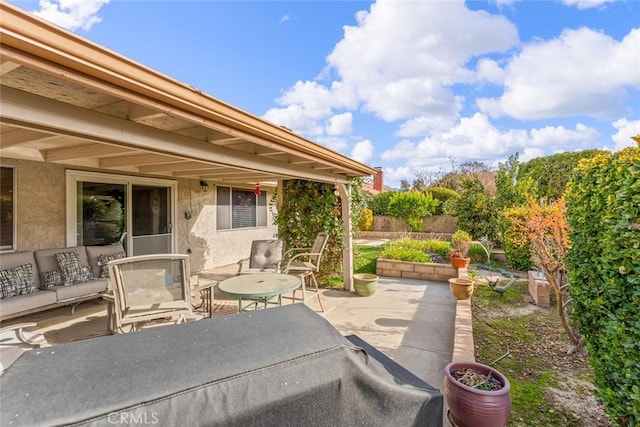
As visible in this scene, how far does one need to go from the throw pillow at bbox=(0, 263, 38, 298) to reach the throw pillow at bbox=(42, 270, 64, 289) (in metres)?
0.13

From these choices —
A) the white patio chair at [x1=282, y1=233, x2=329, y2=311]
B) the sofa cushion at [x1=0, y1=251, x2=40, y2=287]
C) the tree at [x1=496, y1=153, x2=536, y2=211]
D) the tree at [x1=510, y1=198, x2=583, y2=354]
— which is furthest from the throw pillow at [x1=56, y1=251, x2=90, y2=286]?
the tree at [x1=496, y1=153, x2=536, y2=211]

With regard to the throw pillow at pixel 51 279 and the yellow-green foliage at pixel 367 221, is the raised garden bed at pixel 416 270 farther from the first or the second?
the yellow-green foliage at pixel 367 221

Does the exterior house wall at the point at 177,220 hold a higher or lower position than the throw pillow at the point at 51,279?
higher

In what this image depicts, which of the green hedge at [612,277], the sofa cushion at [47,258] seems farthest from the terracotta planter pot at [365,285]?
the sofa cushion at [47,258]

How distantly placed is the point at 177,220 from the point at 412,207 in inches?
433

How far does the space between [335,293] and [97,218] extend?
197 inches

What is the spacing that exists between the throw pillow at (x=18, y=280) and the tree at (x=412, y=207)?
1346cm

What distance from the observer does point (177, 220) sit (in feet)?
24.6

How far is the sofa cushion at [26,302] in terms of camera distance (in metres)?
4.00

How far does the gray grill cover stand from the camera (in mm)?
974

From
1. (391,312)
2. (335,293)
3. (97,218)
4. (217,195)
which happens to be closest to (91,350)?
(391,312)

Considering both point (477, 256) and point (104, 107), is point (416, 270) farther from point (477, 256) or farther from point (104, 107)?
point (104, 107)

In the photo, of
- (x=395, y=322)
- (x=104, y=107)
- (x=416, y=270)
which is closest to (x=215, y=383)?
(x=104, y=107)

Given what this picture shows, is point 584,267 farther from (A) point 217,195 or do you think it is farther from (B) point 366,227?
(B) point 366,227
